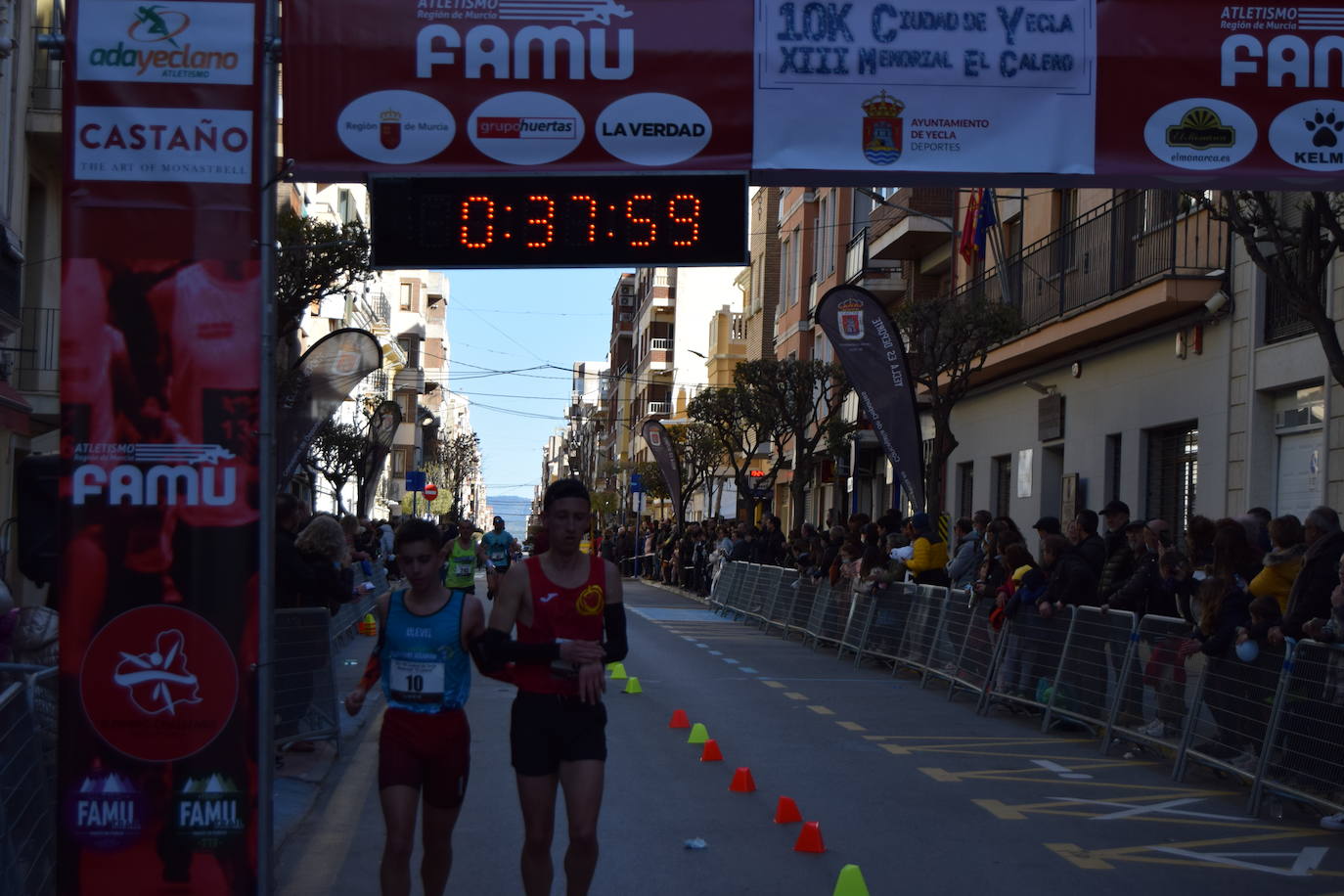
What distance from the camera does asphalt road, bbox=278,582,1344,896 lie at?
25.8 feet

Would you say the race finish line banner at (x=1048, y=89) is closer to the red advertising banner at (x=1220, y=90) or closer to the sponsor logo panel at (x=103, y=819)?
the red advertising banner at (x=1220, y=90)

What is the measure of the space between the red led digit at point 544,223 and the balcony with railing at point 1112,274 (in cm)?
1327

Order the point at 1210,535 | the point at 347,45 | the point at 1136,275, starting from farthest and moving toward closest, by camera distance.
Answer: the point at 1136,275, the point at 1210,535, the point at 347,45

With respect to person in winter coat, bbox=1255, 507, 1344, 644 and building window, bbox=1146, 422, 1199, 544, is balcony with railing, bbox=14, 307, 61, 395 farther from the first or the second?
person in winter coat, bbox=1255, 507, 1344, 644

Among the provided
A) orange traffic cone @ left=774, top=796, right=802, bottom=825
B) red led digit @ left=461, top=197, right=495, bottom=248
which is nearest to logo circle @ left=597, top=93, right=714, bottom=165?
red led digit @ left=461, top=197, right=495, bottom=248

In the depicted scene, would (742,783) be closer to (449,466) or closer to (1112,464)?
(1112,464)

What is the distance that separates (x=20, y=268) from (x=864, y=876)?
685 inches

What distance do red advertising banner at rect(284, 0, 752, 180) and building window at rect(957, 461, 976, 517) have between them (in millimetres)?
27646

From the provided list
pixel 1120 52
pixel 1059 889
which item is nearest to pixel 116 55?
pixel 1120 52

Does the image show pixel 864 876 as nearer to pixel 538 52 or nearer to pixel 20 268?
pixel 538 52

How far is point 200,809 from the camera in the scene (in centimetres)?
595

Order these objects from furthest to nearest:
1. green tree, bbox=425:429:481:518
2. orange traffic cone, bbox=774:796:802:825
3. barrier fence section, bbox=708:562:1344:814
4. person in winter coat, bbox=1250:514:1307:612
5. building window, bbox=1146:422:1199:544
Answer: green tree, bbox=425:429:481:518
building window, bbox=1146:422:1199:544
person in winter coat, bbox=1250:514:1307:612
barrier fence section, bbox=708:562:1344:814
orange traffic cone, bbox=774:796:802:825

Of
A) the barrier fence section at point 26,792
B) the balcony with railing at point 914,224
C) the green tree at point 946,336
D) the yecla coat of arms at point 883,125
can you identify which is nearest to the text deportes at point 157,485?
the barrier fence section at point 26,792

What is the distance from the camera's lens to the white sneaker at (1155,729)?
11.8 meters
